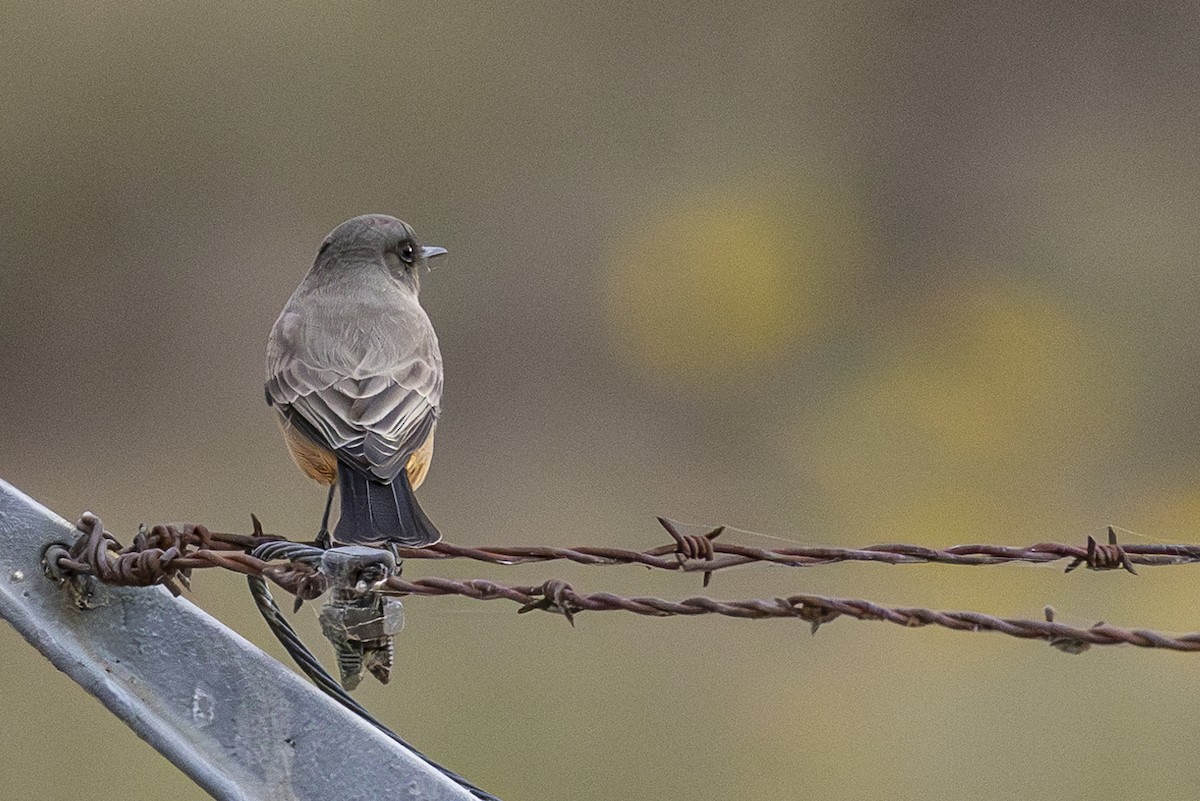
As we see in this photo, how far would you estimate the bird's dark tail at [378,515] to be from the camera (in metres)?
3.43

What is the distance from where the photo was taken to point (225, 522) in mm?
9258

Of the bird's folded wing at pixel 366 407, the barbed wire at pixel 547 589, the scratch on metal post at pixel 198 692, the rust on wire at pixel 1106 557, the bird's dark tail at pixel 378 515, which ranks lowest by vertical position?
the scratch on metal post at pixel 198 692

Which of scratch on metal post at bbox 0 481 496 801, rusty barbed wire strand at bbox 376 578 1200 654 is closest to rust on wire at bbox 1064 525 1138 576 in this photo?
rusty barbed wire strand at bbox 376 578 1200 654

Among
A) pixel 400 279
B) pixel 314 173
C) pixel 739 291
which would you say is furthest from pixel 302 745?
pixel 739 291

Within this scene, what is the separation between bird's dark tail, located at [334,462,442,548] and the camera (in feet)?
11.3

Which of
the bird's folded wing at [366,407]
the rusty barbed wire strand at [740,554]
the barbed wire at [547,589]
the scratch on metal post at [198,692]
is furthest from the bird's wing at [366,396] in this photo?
the scratch on metal post at [198,692]

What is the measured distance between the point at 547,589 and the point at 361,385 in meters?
1.92

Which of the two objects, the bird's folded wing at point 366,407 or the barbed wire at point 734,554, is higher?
the bird's folded wing at point 366,407

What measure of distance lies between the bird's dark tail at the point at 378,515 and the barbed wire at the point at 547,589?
795 millimetres

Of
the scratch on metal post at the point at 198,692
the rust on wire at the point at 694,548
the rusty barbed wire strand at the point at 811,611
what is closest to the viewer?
the rusty barbed wire strand at the point at 811,611

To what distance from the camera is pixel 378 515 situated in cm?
355

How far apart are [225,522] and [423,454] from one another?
5.39 metres

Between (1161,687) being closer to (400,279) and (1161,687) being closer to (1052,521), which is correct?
(1052,521)

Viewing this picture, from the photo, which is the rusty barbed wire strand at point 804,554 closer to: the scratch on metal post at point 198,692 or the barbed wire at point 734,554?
the barbed wire at point 734,554
